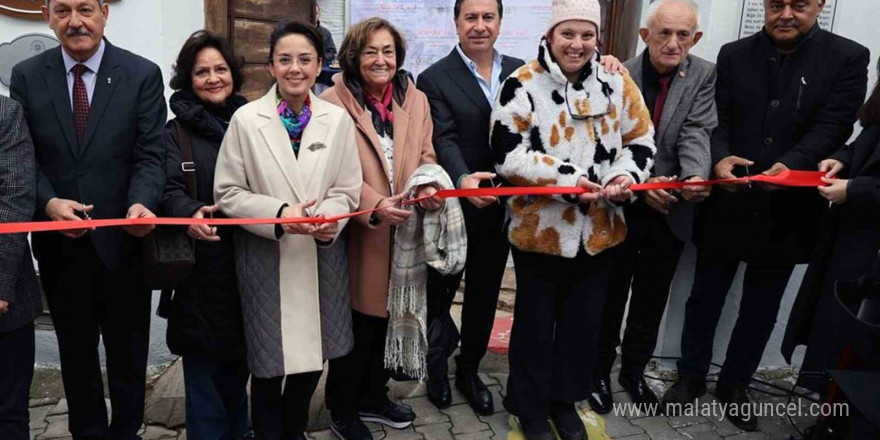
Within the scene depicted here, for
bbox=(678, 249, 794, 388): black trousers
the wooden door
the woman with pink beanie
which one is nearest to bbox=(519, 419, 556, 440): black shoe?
the woman with pink beanie

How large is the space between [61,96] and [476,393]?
100.0 inches

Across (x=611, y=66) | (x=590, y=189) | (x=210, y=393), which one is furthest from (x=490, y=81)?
(x=210, y=393)

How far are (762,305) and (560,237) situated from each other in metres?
1.40

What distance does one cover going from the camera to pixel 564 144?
3174mm

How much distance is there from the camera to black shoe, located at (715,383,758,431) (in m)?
3.81

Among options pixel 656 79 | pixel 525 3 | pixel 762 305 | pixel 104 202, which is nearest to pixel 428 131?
pixel 656 79

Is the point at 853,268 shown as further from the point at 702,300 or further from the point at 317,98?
the point at 317,98

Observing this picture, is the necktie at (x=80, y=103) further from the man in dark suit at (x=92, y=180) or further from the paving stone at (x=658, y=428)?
the paving stone at (x=658, y=428)

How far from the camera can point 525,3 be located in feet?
18.8

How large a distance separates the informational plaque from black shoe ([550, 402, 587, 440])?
2442 mm

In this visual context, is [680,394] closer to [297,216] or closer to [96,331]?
[297,216]

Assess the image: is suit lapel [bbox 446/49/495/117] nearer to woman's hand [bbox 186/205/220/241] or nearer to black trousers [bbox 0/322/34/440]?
woman's hand [bbox 186/205/220/241]

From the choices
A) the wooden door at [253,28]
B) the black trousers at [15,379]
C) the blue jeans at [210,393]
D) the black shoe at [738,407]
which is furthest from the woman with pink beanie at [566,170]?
the wooden door at [253,28]

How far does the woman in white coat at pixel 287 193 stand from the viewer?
2832mm
